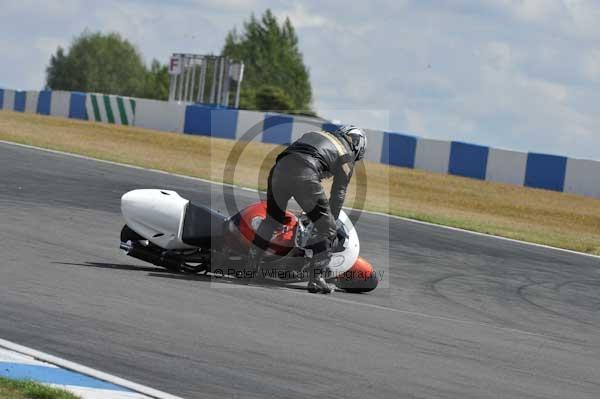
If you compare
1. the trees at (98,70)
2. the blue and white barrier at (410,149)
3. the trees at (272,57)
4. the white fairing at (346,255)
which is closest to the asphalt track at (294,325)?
the white fairing at (346,255)

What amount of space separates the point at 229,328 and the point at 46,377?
6.23ft

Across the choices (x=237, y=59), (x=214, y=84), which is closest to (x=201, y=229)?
(x=214, y=84)

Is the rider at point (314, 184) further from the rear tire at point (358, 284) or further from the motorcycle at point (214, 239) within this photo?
the rear tire at point (358, 284)

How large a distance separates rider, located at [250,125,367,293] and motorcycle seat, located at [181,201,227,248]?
349mm

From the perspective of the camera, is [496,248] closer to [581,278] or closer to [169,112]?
[581,278]

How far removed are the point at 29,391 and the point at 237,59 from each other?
101m

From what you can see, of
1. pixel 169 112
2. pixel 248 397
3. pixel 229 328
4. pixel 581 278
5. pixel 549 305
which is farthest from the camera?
pixel 169 112

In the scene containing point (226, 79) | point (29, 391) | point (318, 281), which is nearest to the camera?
point (29, 391)

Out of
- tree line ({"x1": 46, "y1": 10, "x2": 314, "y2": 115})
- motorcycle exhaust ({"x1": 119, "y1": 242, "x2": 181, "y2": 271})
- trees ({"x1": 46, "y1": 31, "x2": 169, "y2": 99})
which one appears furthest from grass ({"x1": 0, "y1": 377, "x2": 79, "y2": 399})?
trees ({"x1": 46, "y1": 31, "x2": 169, "y2": 99})

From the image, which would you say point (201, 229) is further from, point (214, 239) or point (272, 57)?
point (272, 57)

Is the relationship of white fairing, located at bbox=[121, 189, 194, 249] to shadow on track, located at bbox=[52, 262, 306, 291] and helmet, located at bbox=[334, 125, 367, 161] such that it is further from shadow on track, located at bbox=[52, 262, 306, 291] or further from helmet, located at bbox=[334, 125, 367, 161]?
helmet, located at bbox=[334, 125, 367, 161]

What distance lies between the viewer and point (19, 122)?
35.3m

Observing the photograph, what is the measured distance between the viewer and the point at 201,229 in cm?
924

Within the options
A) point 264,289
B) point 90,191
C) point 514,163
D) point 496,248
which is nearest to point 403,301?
point 264,289
